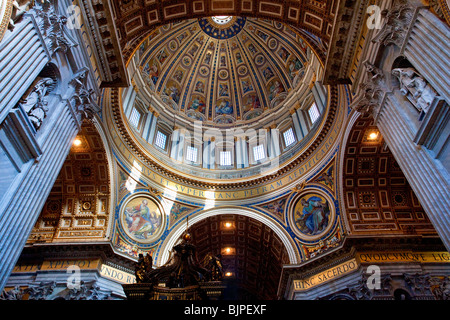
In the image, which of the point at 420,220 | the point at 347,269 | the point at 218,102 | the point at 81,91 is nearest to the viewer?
the point at 81,91

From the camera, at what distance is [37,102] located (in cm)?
773

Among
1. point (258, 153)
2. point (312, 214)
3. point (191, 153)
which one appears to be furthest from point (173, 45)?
point (312, 214)

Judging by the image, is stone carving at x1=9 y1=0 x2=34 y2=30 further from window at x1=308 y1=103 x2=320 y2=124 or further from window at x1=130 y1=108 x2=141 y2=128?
window at x1=308 y1=103 x2=320 y2=124

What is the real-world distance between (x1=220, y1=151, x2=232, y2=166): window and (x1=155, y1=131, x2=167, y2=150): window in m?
4.47

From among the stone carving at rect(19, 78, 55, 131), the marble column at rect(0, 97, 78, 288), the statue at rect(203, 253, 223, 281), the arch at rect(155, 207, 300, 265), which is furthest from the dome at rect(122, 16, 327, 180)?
the statue at rect(203, 253, 223, 281)

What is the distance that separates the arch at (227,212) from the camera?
57.9 feet

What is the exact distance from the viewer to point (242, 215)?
2012 cm

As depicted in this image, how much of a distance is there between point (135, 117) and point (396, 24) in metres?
16.1

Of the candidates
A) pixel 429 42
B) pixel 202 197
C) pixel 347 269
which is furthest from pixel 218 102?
pixel 429 42

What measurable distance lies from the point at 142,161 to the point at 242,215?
710 centimetres

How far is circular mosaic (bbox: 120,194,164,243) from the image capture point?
679 inches

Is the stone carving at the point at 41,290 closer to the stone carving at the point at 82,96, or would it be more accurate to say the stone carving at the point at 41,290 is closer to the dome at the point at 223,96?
the stone carving at the point at 82,96

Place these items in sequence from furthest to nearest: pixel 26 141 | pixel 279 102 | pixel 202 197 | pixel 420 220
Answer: pixel 279 102 < pixel 202 197 < pixel 420 220 < pixel 26 141
